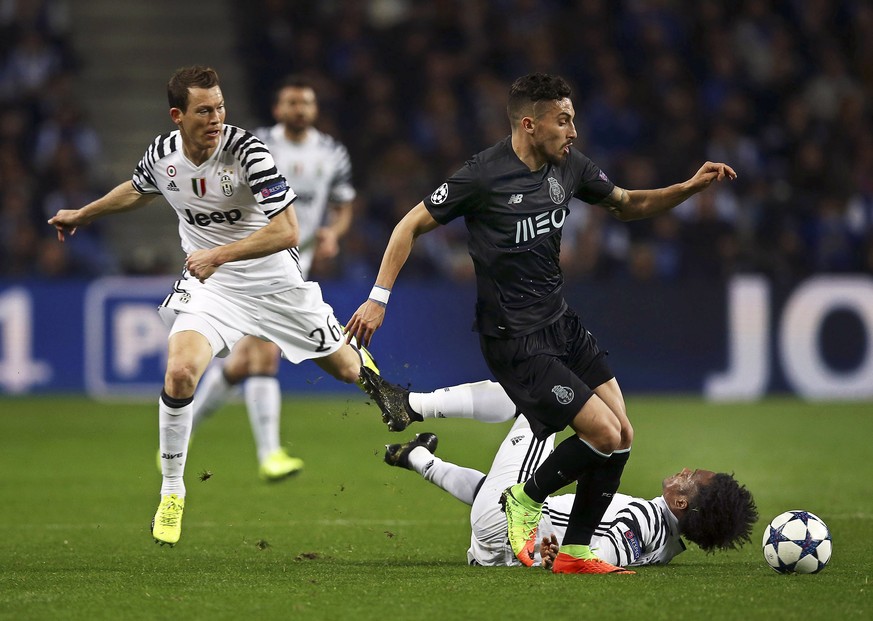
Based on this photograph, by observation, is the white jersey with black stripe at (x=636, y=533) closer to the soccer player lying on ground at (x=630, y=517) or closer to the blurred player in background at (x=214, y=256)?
the soccer player lying on ground at (x=630, y=517)

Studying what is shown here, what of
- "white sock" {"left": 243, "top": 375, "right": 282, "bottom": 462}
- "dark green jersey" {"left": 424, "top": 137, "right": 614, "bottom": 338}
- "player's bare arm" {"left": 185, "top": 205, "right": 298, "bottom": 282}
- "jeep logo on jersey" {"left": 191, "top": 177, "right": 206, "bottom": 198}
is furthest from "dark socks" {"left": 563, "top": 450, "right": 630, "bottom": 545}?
"white sock" {"left": 243, "top": 375, "right": 282, "bottom": 462}

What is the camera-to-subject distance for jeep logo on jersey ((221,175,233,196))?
23.1ft

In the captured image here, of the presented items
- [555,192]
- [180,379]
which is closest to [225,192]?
[180,379]

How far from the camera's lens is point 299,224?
32.8ft

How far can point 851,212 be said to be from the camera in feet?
52.3

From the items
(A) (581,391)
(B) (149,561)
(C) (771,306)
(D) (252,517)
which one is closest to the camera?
(A) (581,391)

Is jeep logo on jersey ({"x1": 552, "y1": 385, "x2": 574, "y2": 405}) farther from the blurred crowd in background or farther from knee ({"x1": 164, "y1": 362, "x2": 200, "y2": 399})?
the blurred crowd in background

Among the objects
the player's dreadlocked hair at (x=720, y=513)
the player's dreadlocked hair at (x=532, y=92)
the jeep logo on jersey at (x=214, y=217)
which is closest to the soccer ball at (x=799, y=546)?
the player's dreadlocked hair at (x=720, y=513)

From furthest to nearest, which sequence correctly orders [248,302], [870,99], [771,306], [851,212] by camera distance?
[870,99] < [851,212] < [771,306] < [248,302]

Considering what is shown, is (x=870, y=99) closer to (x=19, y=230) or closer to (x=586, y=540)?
(x=19, y=230)

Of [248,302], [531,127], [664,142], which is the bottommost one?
[248,302]

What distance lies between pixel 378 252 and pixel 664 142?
377cm

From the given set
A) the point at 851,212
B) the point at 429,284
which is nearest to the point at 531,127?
the point at 429,284

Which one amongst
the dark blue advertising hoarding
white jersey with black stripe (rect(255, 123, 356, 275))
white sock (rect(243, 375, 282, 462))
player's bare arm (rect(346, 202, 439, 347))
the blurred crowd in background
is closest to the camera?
player's bare arm (rect(346, 202, 439, 347))
